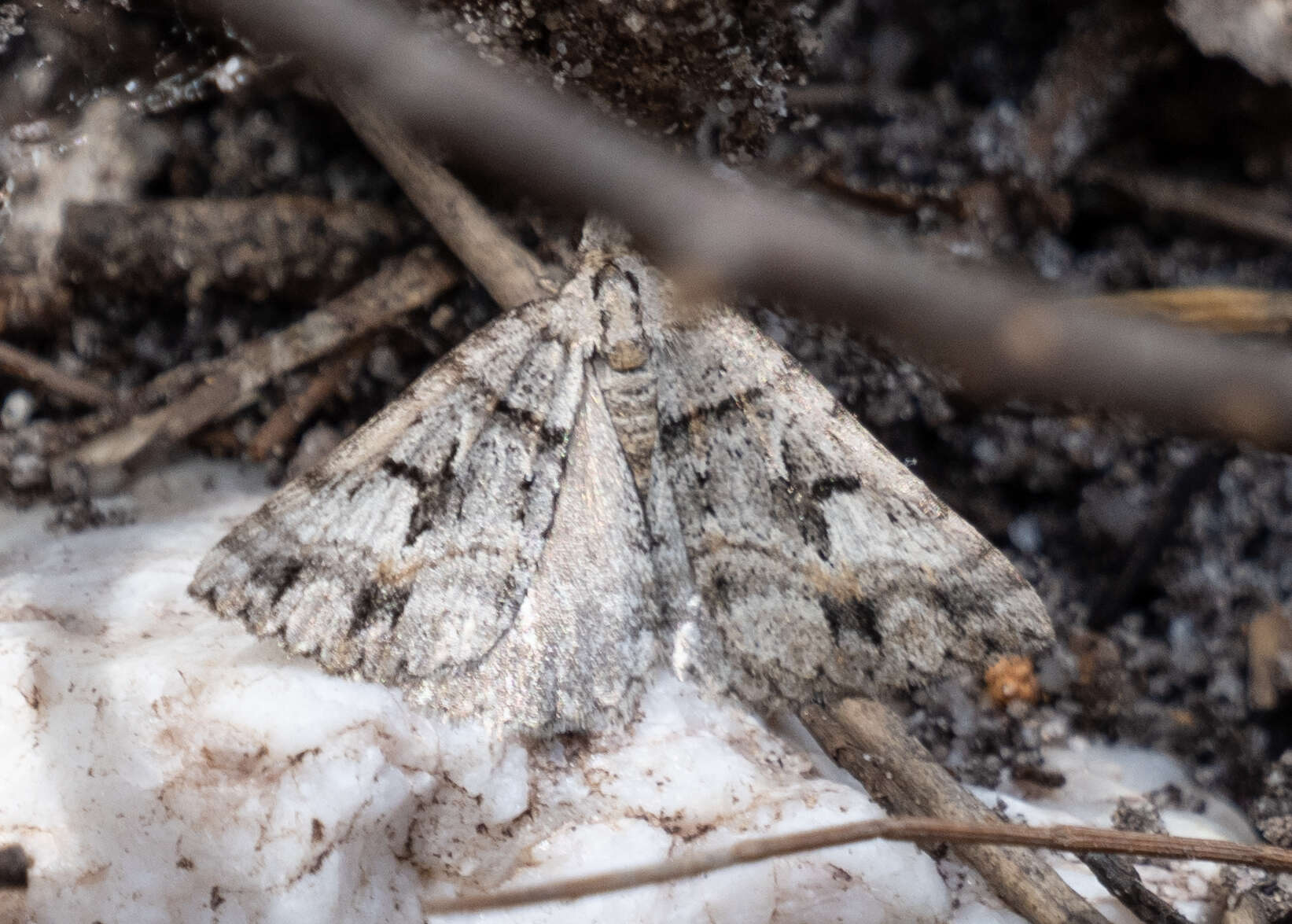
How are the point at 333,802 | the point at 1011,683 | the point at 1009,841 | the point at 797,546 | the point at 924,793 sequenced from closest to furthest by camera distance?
the point at 1009,841 → the point at 333,802 → the point at 924,793 → the point at 797,546 → the point at 1011,683

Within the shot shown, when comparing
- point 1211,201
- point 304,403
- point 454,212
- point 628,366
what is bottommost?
point 304,403

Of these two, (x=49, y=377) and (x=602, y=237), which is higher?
(x=602, y=237)

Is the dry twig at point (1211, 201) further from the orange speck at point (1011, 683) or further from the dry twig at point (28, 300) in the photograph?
the dry twig at point (28, 300)

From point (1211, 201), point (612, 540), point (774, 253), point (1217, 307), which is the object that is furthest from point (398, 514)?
point (1211, 201)

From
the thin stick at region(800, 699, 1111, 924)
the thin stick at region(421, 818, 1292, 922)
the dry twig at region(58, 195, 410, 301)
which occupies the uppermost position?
the dry twig at region(58, 195, 410, 301)

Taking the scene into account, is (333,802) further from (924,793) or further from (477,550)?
(924,793)

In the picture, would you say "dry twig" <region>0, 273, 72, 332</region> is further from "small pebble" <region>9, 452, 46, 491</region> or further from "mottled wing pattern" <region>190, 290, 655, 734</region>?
"mottled wing pattern" <region>190, 290, 655, 734</region>

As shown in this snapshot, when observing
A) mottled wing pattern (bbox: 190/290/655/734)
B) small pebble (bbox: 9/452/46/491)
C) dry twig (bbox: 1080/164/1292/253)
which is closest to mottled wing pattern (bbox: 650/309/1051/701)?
mottled wing pattern (bbox: 190/290/655/734)

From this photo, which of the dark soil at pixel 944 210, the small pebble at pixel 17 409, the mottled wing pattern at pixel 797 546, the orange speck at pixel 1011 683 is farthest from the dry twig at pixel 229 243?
the orange speck at pixel 1011 683
